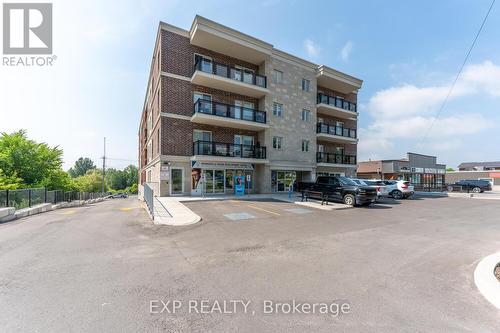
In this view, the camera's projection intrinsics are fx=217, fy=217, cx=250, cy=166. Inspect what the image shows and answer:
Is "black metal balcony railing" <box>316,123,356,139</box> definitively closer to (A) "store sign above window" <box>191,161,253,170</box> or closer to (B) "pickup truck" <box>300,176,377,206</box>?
(A) "store sign above window" <box>191,161,253,170</box>

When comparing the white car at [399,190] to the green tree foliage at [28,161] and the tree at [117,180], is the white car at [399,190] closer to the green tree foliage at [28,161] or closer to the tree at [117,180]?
the green tree foliage at [28,161]

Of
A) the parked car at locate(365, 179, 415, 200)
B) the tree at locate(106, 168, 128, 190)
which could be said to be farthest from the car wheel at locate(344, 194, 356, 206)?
the tree at locate(106, 168, 128, 190)

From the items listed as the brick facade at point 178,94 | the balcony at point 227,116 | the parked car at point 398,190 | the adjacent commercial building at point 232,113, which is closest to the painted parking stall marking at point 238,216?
the adjacent commercial building at point 232,113

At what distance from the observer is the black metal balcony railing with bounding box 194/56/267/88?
18.1 m

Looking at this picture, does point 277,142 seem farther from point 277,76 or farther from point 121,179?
point 121,179

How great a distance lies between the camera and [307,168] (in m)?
23.9

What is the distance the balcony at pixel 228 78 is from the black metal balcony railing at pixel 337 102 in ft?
26.5

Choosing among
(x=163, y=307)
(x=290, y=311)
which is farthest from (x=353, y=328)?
(x=163, y=307)

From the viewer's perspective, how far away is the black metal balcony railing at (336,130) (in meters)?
25.5

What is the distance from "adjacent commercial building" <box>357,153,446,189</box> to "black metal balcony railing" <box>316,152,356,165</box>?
1394 centimetres

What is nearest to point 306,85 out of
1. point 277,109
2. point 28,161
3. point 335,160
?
point 277,109

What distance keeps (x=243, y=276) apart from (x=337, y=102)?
89.0 feet

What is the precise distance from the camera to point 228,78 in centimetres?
1902

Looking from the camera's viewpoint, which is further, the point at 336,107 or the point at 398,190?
the point at 336,107
